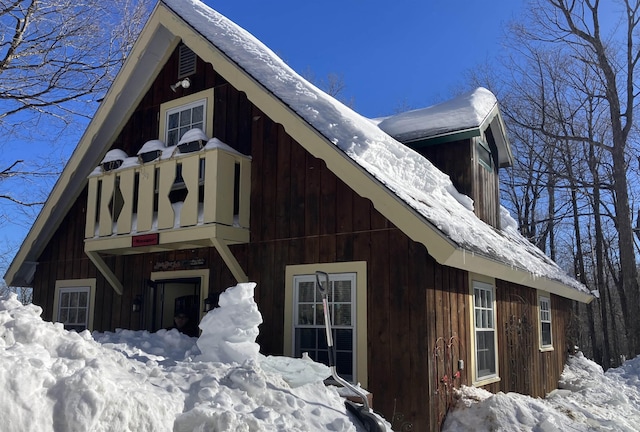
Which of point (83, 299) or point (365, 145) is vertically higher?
point (365, 145)

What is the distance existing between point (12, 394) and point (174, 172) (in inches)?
246

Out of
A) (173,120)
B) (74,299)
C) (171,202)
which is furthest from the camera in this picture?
(74,299)

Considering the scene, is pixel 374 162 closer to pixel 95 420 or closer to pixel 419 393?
pixel 419 393

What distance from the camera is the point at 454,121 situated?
37.0 ft

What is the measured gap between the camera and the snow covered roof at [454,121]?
436 inches

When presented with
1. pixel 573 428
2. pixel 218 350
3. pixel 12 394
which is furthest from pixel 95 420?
pixel 573 428

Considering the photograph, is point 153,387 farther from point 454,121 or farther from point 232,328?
point 454,121

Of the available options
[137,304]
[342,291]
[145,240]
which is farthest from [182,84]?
[342,291]

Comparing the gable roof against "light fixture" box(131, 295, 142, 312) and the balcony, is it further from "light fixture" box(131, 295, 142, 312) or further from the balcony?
"light fixture" box(131, 295, 142, 312)

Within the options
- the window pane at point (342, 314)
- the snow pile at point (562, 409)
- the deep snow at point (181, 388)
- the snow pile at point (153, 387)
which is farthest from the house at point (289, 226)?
the snow pile at point (153, 387)

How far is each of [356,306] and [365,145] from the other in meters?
2.40

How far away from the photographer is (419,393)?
733cm

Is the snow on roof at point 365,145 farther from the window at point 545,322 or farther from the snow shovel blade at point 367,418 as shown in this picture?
the window at point 545,322

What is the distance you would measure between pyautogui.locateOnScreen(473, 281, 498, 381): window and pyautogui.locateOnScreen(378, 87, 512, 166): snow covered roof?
3.07 m
